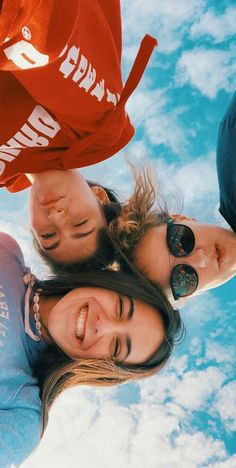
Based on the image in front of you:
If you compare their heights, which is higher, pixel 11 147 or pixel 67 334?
pixel 11 147

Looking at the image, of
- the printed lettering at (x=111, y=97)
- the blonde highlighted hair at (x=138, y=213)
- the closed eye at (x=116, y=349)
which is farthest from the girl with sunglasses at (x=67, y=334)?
the printed lettering at (x=111, y=97)

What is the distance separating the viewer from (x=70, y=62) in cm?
213

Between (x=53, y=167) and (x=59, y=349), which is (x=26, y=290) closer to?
(x=59, y=349)

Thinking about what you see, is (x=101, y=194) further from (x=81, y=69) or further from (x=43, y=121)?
(x=81, y=69)

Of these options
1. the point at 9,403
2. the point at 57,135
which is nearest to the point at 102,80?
the point at 57,135

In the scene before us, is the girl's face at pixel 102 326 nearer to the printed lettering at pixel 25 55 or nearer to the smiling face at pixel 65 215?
the smiling face at pixel 65 215

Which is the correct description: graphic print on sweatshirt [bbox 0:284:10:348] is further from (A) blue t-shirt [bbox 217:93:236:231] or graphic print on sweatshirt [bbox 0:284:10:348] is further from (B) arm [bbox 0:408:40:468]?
(A) blue t-shirt [bbox 217:93:236:231]

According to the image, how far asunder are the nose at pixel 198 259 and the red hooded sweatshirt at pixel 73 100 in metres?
0.83

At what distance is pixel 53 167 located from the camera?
279 centimetres

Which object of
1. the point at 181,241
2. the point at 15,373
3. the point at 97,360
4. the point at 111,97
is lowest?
the point at 97,360

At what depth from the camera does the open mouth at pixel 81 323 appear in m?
2.67

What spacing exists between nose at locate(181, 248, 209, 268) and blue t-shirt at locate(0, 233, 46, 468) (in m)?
1.07

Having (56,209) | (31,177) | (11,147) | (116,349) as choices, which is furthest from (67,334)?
(11,147)

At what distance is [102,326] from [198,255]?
0.82m
